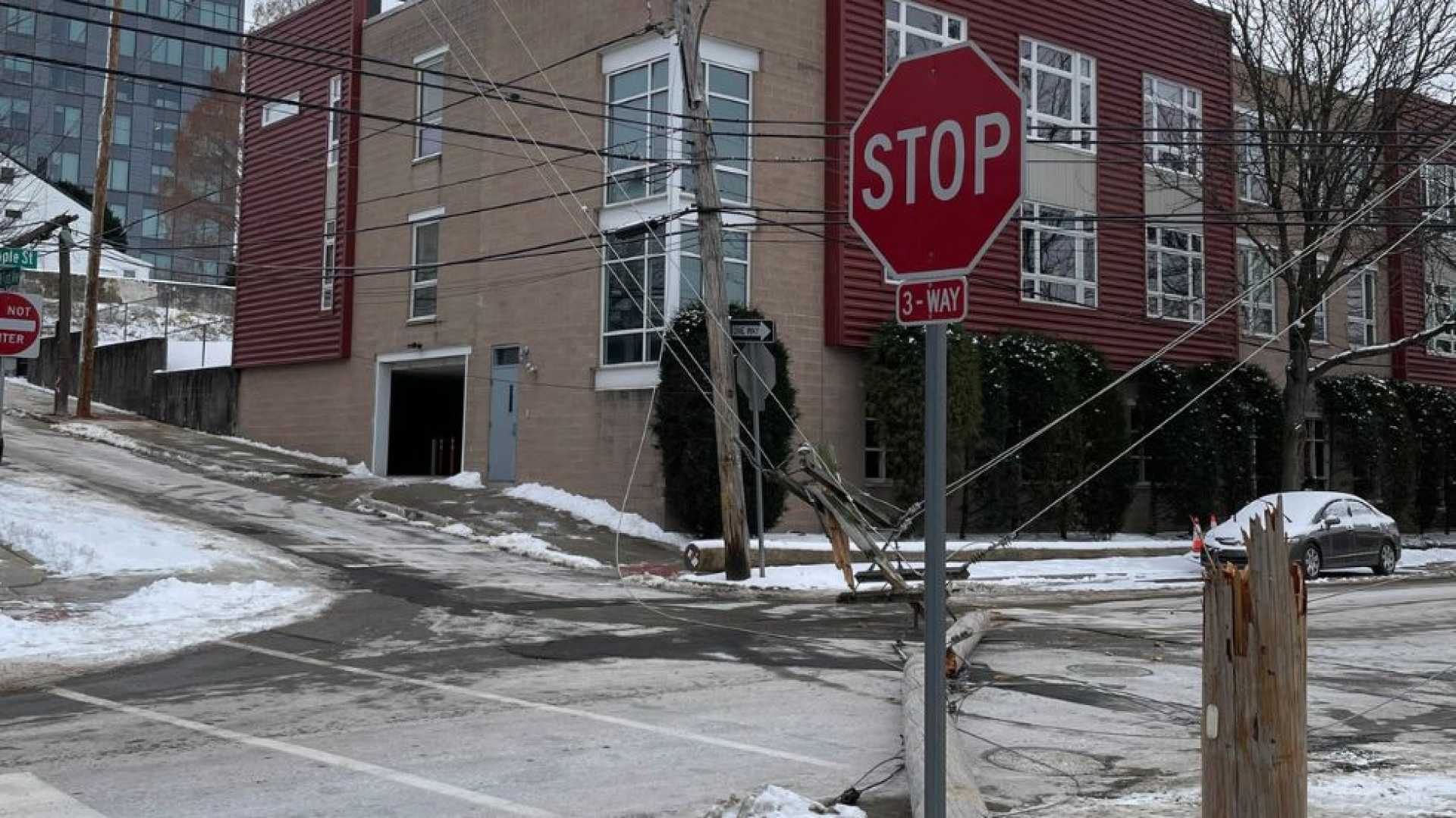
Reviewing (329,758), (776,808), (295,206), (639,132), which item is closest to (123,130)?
(295,206)

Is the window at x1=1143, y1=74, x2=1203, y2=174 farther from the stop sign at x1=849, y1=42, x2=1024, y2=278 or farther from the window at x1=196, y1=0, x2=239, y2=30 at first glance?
the window at x1=196, y1=0, x2=239, y2=30

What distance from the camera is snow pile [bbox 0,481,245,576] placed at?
15.0 meters

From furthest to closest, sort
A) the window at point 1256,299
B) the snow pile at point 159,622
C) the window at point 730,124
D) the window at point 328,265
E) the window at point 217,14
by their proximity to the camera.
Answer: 1. the window at point 217,14
2. the window at point 1256,299
3. the window at point 328,265
4. the window at point 730,124
5. the snow pile at point 159,622

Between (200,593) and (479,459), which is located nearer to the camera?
(200,593)

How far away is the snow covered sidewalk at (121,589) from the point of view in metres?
10.6

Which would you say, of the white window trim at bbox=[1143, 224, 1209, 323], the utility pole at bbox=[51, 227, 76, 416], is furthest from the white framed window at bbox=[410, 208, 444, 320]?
the white window trim at bbox=[1143, 224, 1209, 323]

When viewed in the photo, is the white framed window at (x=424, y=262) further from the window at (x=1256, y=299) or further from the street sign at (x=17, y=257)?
the window at (x=1256, y=299)

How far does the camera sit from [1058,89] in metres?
27.4

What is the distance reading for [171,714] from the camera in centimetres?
784

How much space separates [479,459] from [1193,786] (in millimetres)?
20627

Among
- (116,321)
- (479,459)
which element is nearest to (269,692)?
(479,459)

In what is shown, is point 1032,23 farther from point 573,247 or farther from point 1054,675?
point 1054,675

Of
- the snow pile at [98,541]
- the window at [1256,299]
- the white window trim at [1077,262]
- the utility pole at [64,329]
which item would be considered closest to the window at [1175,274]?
the window at [1256,299]

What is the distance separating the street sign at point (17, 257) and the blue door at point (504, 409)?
8576 mm
